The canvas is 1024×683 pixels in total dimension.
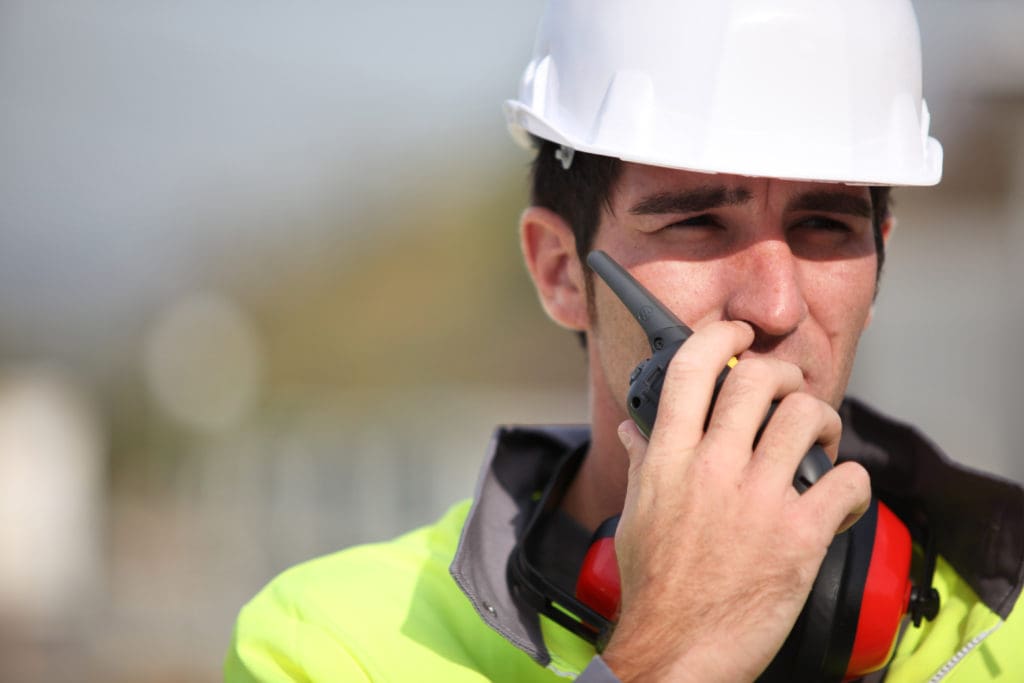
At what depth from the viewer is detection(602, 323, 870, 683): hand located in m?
1.65

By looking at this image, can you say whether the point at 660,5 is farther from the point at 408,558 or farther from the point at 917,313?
the point at 917,313

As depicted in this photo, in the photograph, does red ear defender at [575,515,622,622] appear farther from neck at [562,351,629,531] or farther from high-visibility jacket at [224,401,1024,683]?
neck at [562,351,629,531]

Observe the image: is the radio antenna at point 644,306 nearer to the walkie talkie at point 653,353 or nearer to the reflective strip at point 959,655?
the walkie talkie at point 653,353

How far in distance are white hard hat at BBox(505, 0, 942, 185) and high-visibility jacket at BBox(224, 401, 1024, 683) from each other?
26.0 inches

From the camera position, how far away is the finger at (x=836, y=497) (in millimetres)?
1654

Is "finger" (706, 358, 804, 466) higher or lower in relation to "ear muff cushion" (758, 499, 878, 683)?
higher

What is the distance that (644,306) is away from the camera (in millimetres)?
2082

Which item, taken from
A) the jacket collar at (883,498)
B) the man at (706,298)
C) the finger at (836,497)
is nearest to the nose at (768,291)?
the man at (706,298)

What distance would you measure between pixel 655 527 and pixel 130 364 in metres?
28.1

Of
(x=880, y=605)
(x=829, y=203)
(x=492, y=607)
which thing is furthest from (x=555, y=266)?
(x=880, y=605)

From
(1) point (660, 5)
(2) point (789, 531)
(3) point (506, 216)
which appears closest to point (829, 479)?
(2) point (789, 531)

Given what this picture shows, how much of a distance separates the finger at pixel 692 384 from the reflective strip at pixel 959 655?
2.43 feet

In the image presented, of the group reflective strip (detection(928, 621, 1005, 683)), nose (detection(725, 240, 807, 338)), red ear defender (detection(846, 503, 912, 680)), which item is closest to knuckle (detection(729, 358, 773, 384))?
nose (detection(725, 240, 807, 338))

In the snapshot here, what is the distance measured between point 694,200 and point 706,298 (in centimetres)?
20
